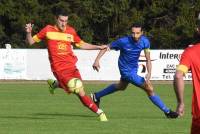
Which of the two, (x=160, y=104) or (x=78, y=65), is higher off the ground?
(x=160, y=104)

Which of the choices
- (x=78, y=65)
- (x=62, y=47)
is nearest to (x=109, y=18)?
(x=78, y=65)

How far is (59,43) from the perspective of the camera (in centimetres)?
1399

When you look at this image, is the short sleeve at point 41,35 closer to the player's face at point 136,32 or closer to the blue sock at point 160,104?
the player's face at point 136,32

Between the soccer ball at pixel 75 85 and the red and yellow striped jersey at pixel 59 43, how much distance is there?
37cm

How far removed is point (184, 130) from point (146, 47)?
382 centimetres

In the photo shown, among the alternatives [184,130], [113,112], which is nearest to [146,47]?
[113,112]

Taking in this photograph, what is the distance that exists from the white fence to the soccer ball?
23.4m

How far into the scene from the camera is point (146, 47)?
15477mm

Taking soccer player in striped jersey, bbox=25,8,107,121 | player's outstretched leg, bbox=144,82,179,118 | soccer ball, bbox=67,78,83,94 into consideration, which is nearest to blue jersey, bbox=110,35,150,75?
player's outstretched leg, bbox=144,82,179,118

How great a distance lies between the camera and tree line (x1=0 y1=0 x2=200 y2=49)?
52.5 metres

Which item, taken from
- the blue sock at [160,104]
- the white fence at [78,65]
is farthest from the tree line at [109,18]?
the blue sock at [160,104]

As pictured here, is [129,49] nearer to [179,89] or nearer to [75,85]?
[75,85]

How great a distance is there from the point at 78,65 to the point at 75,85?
23.9 metres

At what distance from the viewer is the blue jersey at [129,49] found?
15453mm
